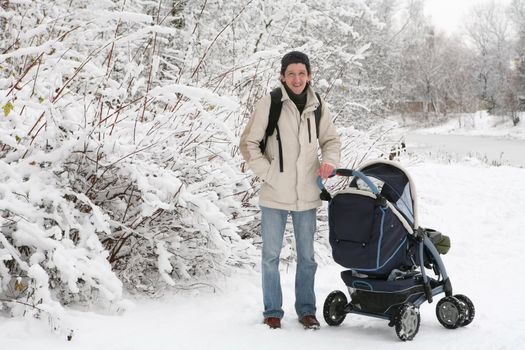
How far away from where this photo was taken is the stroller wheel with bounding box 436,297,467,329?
3.63 metres

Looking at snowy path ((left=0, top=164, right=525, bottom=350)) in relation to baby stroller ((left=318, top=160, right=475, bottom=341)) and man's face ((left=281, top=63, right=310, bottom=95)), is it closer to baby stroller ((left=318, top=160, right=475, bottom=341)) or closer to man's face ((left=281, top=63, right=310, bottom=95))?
baby stroller ((left=318, top=160, right=475, bottom=341))

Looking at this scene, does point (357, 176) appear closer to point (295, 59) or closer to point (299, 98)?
point (299, 98)

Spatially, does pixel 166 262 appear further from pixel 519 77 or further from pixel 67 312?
pixel 519 77

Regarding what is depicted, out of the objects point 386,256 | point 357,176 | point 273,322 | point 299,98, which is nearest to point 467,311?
point 386,256

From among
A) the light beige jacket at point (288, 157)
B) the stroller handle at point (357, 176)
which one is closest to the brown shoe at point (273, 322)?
the light beige jacket at point (288, 157)

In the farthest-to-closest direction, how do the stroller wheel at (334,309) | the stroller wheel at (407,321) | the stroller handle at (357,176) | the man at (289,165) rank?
the stroller wheel at (334,309)
the man at (289,165)
the stroller handle at (357,176)
the stroller wheel at (407,321)

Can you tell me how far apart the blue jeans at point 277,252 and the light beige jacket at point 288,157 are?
105 mm

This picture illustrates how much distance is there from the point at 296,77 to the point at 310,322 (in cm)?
161

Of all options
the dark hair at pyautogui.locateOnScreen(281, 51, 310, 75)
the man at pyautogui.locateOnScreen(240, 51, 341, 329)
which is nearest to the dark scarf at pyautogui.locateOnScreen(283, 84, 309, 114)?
the man at pyautogui.locateOnScreen(240, 51, 341, 329)

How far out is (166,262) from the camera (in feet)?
12.4

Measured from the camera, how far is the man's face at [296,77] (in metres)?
3.63

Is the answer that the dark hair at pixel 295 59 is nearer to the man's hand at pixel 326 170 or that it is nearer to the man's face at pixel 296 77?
the man's face at pixel 296 77

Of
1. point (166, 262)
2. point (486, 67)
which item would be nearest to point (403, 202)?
point (166, 262)

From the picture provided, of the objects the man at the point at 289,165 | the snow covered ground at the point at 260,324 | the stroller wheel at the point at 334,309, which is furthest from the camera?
the stroller wheel at the point at 334,309
